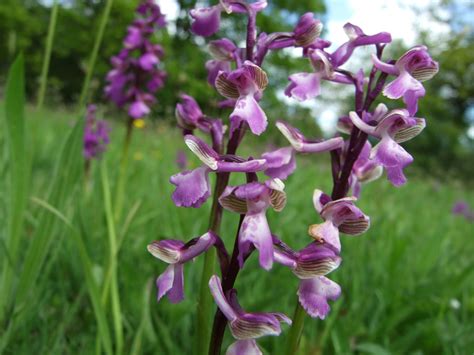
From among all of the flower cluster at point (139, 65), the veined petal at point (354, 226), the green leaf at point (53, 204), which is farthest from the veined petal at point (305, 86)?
the flower cluster at point (139, 65)

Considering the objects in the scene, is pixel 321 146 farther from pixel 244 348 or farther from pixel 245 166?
pixel 244 348

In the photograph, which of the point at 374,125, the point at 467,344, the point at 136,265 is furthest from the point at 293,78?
the point at 136,265

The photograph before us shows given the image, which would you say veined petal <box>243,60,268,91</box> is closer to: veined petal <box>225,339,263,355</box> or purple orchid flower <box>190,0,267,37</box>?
purple orchid flower <box>190,0,267,37</box>

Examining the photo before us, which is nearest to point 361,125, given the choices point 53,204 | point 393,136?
point 393,136

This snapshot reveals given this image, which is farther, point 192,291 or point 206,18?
point 192,291

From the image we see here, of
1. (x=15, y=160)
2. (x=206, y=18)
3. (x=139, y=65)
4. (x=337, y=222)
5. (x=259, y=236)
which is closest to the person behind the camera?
(x=259, y=236)

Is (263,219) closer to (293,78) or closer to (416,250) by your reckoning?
(293,78)

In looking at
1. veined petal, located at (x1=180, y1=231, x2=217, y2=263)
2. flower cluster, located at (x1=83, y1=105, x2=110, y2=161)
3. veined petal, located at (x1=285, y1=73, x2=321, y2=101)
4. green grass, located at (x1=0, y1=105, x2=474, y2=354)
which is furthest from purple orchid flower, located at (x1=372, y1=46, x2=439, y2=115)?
flower cluster, located at (x1=83, y1=105, x2=110, y2=161)
